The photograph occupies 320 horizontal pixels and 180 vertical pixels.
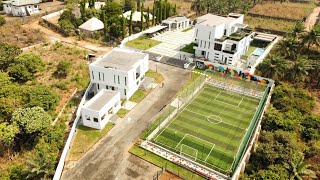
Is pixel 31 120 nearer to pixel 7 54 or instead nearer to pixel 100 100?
pixel 100 100

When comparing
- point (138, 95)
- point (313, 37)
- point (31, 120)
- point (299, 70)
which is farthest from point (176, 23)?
point (31, 120)

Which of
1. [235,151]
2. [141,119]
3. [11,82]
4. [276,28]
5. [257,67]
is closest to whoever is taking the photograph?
[235,151]

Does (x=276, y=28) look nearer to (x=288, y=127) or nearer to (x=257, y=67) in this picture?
(x=257, y=67)

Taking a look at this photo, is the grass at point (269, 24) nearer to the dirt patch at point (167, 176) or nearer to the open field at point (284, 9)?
the open field at point (284, 9)

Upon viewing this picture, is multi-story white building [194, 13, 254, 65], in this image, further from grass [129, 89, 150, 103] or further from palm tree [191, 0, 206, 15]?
palm tree [191, 0, 206, 15]

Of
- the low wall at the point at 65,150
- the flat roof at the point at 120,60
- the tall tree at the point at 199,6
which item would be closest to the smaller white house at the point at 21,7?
the flat roof at the point at 120,60

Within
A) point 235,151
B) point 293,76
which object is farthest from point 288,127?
point 293,76
